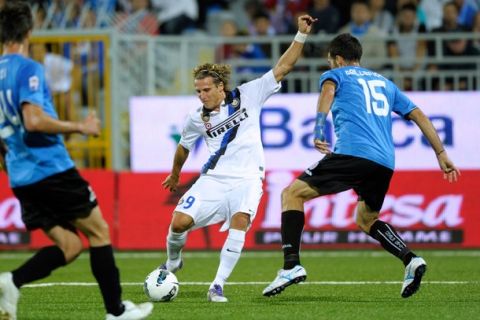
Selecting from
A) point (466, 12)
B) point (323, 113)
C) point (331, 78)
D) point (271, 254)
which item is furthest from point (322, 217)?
point (323, 113)

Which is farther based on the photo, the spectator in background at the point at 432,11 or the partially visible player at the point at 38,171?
the spectator in background at the point at 432,11

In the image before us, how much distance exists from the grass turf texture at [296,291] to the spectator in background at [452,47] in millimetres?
4239

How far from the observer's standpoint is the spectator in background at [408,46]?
58.4 feet

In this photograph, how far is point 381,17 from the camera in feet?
62.8

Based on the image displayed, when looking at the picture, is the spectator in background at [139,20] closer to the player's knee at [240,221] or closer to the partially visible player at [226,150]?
the partially visible player at [226,150]

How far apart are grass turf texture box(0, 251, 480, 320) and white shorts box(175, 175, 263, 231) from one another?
0.76 meters

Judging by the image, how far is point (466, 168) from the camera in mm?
16828

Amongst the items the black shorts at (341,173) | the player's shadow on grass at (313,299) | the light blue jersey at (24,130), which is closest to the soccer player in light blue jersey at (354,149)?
the black shorts at (341,173)

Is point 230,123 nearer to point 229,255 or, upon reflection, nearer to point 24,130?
point 229,255

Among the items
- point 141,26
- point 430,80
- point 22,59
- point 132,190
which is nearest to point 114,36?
point 141,26

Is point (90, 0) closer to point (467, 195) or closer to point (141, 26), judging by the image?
point (141, 26)

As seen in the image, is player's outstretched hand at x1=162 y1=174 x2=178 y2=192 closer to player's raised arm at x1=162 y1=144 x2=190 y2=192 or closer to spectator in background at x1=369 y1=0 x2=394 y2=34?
player's raised arm at x1=162 y1=144 x2=190 y2=192

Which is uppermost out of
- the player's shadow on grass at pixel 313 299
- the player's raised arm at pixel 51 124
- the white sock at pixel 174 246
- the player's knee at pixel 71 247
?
the player's raised arm at pixel 51 124

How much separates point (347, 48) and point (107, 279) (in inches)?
137
